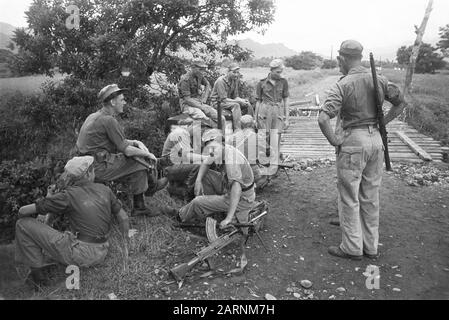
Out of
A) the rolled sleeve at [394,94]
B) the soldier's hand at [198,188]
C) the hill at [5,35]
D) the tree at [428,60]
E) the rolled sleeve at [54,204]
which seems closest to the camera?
the rolled sleeve at [54,204]

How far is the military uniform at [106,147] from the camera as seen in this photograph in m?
5.02

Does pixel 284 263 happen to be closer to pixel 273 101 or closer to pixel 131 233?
pixel 131 233

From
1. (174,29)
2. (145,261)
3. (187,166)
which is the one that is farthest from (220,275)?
(174,29)

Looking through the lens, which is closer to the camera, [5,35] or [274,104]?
[274,104]

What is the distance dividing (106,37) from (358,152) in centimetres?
547

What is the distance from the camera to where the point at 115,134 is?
5043 millimetres

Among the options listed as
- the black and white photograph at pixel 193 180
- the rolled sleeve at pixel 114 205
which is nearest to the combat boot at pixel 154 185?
the black and white photograph at pixel 193 180

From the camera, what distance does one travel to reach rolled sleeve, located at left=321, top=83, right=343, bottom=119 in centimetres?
428

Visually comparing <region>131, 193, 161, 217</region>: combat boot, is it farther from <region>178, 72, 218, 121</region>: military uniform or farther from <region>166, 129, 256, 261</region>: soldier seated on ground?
<region>178, 72, 218, 121</region>: military uniform

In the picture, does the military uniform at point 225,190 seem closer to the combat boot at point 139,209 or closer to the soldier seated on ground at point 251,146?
the combat boot at point 139,209

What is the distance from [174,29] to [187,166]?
4305 millimetres

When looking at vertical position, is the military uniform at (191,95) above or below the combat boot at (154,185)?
above

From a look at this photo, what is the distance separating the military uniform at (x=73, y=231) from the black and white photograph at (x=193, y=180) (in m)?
0.01

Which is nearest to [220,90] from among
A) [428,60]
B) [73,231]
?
[73,231]
